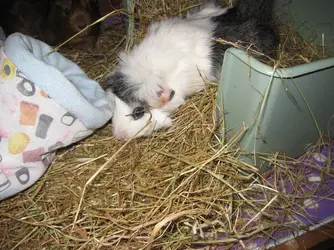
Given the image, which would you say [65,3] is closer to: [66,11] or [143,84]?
[66,11]

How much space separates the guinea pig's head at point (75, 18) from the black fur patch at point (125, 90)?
0.79 meters

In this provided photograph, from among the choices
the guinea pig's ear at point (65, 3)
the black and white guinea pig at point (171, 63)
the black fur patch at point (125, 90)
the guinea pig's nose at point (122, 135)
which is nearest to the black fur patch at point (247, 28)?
the black and white guinea pig at point (171, 63)

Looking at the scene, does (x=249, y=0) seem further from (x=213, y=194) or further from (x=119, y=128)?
(x=213, y=194)

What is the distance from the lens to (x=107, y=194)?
1.15 meters

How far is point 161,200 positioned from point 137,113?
441mm

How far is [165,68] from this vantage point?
4.41 feet

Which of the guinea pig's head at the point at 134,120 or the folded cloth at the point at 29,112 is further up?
A: the folded cloth at the point at 29,112

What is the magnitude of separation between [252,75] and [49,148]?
2.65ft

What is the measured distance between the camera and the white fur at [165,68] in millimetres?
1330

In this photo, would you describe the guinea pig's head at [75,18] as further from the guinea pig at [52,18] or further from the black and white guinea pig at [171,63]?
the black and white guinea pig at [171,63]

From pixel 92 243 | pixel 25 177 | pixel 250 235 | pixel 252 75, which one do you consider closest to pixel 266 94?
pixel 252 75

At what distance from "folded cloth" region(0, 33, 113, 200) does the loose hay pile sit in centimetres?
13

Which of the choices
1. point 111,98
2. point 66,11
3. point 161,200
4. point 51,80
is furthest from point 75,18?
point 161,200

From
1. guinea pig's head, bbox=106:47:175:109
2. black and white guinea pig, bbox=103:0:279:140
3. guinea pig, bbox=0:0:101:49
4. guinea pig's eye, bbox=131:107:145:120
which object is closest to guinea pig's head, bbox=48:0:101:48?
guinea pig, bbox=0:0:101:49
